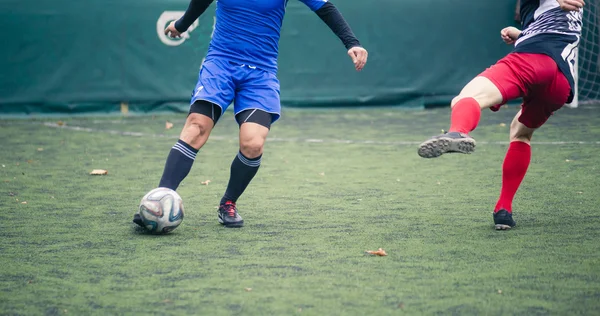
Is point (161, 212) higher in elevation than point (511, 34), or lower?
lower

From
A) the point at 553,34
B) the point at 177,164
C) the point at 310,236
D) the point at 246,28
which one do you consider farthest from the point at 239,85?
the point at 553,34

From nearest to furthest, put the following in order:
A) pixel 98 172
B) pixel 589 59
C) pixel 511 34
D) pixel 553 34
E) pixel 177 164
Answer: pixel 553 34 → pixel 177 164 → pixel 511 34 → pixel 98 172 → pixel 589 59

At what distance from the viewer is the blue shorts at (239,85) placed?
5.41m

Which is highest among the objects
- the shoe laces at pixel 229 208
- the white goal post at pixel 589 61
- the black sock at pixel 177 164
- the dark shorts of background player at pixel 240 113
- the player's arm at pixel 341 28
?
the player's arm at pixel 341 28

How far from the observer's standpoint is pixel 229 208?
5.55 m

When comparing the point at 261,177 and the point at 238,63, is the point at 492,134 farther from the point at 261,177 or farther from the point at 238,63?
the point at 238,63

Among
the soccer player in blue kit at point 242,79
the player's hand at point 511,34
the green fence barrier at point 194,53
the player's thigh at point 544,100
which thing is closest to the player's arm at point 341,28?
the soccer player in blue kit at point 242,79

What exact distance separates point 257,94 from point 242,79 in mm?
133

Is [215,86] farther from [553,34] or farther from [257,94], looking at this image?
[553,34]

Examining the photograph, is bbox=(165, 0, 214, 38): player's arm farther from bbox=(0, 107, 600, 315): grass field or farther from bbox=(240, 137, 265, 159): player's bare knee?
bbox=(0, 107, 600, 315): grass field

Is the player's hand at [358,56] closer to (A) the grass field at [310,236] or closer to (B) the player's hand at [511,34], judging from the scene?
(B) the player's hand at [511,34]

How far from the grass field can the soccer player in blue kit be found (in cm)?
41

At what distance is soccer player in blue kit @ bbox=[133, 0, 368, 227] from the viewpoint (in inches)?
210

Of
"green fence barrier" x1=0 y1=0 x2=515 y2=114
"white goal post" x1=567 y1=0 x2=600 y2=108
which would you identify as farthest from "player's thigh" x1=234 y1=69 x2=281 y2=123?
"white goal post" x1=567 y1=0 x2=600 y2=108
